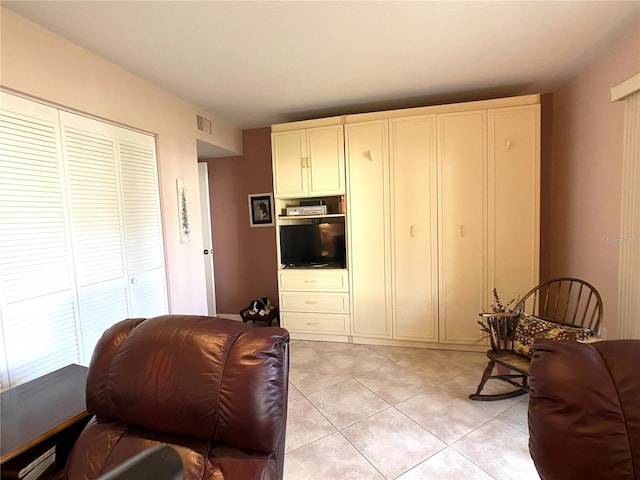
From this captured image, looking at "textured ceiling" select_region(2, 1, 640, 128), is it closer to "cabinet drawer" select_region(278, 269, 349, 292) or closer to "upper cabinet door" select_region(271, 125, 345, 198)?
"upper cabinet door" select_region(271, 125, 345, 198)

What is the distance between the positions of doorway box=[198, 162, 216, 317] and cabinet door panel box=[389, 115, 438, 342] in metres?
2.53

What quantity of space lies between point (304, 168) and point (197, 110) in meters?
1.22

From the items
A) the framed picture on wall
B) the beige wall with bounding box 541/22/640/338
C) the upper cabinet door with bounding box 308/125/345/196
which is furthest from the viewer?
the framed picture on wall

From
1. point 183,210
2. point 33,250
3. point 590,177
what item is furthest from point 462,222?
point 33,250

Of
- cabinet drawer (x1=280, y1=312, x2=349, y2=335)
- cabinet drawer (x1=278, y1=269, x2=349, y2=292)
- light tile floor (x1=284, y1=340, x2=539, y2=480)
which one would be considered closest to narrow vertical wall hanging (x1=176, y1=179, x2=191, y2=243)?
→ cabinet drawer (x1=278, y1=269, x2=349, y2=292)

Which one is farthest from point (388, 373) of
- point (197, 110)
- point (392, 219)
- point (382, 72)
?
point (197, 110)

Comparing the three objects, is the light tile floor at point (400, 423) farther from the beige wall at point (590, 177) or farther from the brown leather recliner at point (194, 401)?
the beige wall at point (590, 177)

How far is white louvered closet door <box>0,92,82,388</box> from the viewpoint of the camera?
64.2 inches

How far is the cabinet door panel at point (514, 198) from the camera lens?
281 centimetres

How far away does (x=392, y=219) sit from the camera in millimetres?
3133

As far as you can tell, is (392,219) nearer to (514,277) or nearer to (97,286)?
(514,277)

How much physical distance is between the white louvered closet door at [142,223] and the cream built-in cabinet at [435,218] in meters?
1.39

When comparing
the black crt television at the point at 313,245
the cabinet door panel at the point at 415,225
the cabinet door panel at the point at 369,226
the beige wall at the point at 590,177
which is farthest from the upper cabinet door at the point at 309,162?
the beige wall at the point at 590,177

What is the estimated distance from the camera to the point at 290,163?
3402 mm
